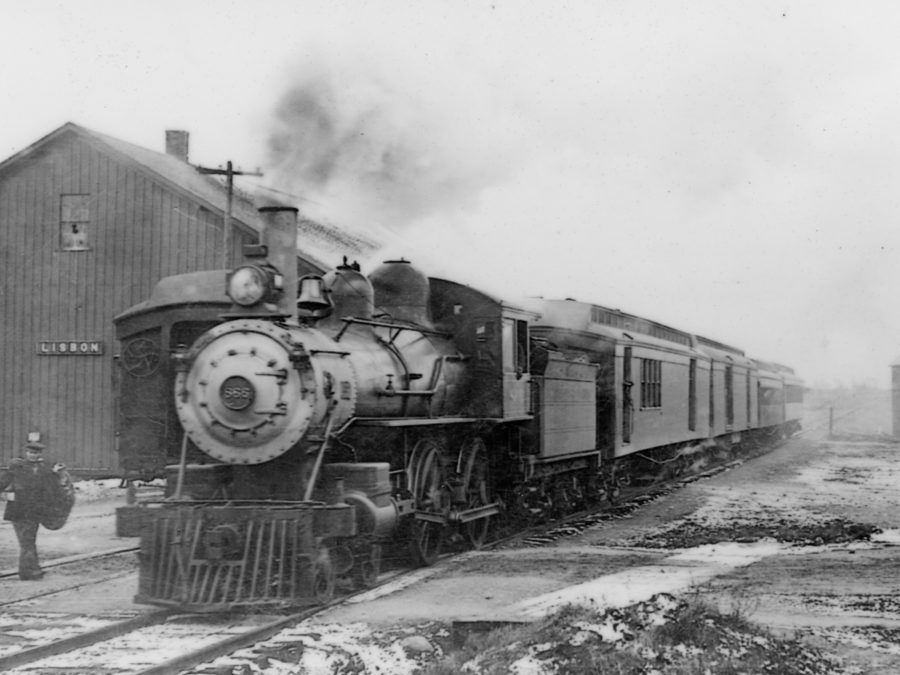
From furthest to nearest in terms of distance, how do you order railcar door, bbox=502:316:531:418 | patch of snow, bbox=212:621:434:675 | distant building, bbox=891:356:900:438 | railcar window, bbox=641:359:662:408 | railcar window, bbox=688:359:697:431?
distant building, bbox=891:356:900:438 < railcar window, bbox=688:359:697:431 < railcar window, bbox=641:359:662:408 < railcar door, bbox=502:316:531:418 < patch of snow, bbox=212:621:434:675

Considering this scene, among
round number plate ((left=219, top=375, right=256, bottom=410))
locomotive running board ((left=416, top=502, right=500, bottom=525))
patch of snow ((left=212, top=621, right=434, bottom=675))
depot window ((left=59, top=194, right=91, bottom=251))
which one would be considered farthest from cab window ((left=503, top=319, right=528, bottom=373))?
depot window ((left=59, top=194, right=91, bottom=251))

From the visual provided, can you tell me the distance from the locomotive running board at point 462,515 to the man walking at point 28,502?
134 inches

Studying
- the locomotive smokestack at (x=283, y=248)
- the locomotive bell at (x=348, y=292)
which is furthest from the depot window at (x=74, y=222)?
the locomotive smokestack at (x=283, y=248)

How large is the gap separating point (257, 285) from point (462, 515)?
11.3 ft

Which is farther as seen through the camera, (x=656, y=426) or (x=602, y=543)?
(x=656, y=426)

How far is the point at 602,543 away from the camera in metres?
11.8

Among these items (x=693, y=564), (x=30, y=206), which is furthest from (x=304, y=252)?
(x=693, y=564)

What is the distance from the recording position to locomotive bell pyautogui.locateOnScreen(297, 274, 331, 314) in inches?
367

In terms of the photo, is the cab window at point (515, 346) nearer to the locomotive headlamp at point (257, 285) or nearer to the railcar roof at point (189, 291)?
the railcar roof at point (189, 291)

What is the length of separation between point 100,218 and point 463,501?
10.8 metres

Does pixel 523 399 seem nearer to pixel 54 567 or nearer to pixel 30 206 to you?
pixel 54 567

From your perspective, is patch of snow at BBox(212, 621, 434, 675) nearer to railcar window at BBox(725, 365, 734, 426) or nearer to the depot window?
the depot window

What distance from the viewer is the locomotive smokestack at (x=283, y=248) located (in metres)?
8.73

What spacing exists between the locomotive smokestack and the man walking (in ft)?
9.71
